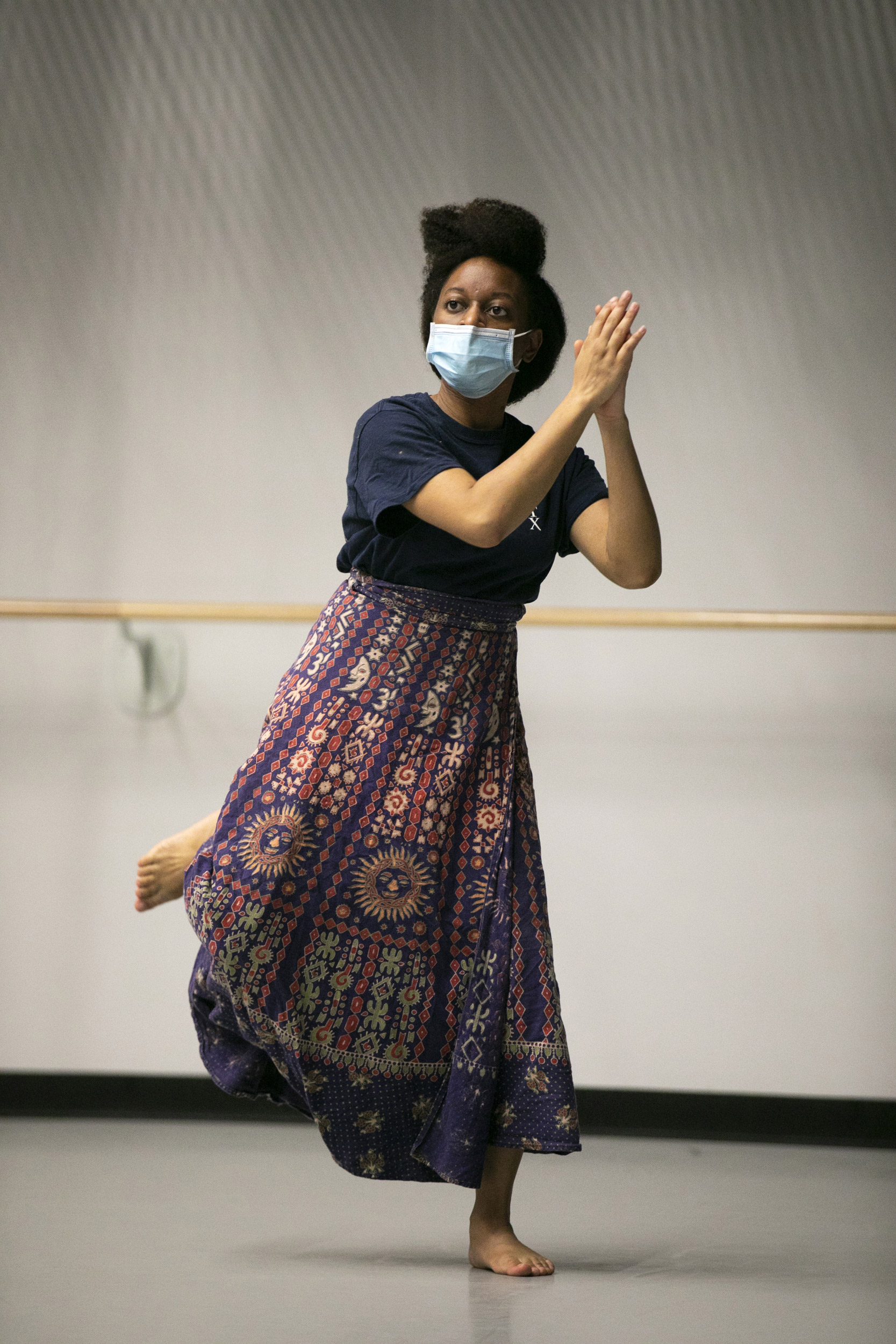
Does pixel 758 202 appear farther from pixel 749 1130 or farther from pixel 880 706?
pixel 749 1130

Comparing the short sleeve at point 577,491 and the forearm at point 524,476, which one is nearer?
the forearm at point 524,476

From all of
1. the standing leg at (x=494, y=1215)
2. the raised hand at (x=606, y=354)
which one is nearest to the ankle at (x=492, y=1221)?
the standing leg at (x=494, y=1215)

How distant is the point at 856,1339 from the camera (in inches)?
49.8

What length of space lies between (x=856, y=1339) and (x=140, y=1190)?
1.09m

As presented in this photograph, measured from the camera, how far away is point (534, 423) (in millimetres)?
2623

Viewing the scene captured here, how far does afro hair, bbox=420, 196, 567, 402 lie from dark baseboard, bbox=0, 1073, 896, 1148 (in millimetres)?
1544

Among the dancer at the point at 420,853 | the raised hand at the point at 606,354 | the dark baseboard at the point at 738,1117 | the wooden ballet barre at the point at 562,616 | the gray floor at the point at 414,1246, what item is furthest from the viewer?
the dark baseboard at the point at 738,1117

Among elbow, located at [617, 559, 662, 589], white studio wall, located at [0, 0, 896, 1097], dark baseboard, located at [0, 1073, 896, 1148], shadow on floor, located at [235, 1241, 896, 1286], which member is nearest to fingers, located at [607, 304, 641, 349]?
elbow, located at [617, 559, 662, 589]

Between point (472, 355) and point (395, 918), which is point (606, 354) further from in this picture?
point (395, 918)

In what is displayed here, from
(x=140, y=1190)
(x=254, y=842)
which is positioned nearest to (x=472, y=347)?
(x=254, y=842)

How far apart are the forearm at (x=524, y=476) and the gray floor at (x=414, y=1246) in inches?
31.6

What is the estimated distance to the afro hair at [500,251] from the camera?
156 cm

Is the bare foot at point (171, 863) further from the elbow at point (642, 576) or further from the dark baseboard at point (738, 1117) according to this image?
the dark baseboard at point (738, 1117)

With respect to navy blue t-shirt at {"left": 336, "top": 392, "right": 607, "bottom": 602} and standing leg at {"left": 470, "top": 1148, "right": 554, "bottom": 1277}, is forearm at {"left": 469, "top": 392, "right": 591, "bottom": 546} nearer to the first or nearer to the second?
navy blue t-shirt at {"left": 336, "top": 392, "right": 607, "bottom": 602}
